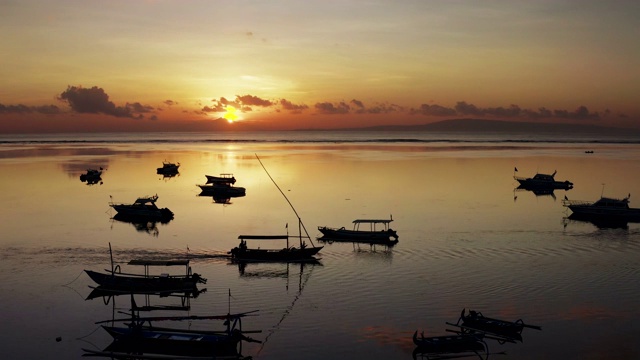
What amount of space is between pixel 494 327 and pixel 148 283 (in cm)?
1850

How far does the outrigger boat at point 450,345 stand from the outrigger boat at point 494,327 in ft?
2.54

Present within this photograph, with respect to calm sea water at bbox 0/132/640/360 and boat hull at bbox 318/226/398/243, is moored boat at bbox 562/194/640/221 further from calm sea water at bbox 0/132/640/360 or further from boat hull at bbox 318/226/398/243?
boat hull at bbox 318/226/398/243

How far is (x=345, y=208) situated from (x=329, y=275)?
2443 centimetres

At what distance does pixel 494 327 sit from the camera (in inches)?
975

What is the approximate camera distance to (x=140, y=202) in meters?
58.0

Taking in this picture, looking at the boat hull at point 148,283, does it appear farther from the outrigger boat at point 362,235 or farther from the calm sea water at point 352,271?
the outrigger boat at point 362,235

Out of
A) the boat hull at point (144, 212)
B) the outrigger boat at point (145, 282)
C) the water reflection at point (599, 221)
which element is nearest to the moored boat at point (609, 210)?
the water reflection at point (599, 221)

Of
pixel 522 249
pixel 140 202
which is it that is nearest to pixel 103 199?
pixel 140 202

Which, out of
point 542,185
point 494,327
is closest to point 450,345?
point 494,327

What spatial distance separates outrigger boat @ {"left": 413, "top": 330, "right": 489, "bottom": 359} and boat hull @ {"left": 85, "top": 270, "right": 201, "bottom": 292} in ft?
45.3

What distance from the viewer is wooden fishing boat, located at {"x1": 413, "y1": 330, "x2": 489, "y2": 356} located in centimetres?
2322

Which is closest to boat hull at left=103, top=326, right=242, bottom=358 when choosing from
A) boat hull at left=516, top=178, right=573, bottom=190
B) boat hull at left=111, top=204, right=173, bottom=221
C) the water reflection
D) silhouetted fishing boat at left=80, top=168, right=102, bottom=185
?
boat hull at left=111, top=204, right=173, bottom=221

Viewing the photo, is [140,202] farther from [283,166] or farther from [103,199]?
[283,166]

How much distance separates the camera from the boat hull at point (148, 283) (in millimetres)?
31281
